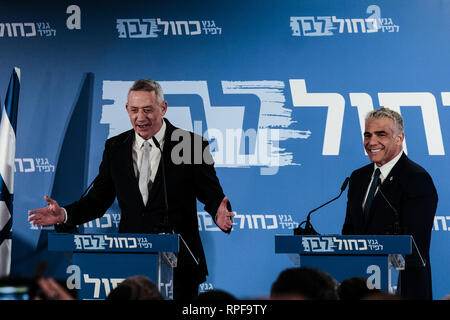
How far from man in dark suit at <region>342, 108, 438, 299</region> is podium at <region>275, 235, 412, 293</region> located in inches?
6.3

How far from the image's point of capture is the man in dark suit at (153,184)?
5.31 metres

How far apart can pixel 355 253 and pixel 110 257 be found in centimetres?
148

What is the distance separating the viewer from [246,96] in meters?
6.68

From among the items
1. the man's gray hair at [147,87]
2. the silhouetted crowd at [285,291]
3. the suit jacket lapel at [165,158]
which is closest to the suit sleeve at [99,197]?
the suit jacket lapel at [165,158]

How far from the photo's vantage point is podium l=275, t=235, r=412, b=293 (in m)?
4.37

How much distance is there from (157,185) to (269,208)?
1.45m

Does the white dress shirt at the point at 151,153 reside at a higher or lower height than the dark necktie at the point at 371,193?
higher

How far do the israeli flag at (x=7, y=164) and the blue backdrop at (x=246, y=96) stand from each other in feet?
0.97

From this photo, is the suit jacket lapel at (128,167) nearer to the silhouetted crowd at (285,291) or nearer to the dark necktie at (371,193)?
the dark necktie at (371,193)

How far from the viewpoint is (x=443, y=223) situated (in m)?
6.38

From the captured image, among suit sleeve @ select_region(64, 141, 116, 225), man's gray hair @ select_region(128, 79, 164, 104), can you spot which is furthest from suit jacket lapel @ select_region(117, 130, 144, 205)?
man's gray hair @ select_region(128, 79, 164, 104)
